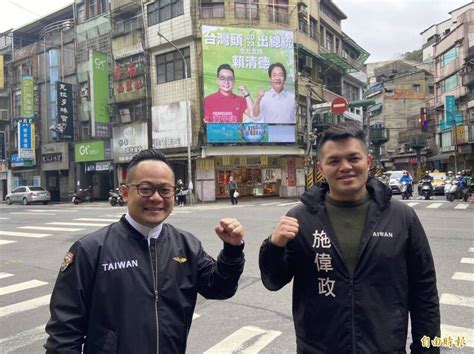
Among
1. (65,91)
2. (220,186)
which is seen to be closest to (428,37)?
(220,186)

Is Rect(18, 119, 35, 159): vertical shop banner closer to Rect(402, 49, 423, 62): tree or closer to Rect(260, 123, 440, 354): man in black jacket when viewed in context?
Rect(260, 123, 440, 354): man in black jacket

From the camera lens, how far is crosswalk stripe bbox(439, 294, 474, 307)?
488 cm

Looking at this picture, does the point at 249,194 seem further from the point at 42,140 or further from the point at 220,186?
the point at 42,140

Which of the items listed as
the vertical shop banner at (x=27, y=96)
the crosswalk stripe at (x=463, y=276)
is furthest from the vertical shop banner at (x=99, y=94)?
the crosswalk stripe at (x=463, y=276)

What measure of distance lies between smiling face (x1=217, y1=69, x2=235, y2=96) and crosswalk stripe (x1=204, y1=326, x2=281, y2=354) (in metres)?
21.5

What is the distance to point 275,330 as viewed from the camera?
4.16 meters

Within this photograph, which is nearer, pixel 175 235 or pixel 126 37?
pixel 175 235

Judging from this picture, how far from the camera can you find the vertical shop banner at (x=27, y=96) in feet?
104

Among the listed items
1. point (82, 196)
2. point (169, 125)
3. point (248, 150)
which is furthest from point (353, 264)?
point (82, 196)

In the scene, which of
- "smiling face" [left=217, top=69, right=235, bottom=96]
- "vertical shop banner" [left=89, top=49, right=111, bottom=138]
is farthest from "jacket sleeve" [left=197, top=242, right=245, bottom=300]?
"vertical shop banner" [left=89, top=49, right=111, bottom=138]

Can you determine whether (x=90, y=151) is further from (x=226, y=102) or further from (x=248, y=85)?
(x=248, y=85)

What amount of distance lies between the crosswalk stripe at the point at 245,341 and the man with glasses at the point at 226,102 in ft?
67.9

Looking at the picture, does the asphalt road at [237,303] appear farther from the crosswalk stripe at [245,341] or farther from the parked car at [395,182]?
the parked car at [395,182]

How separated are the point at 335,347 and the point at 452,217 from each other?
12.5 meters
